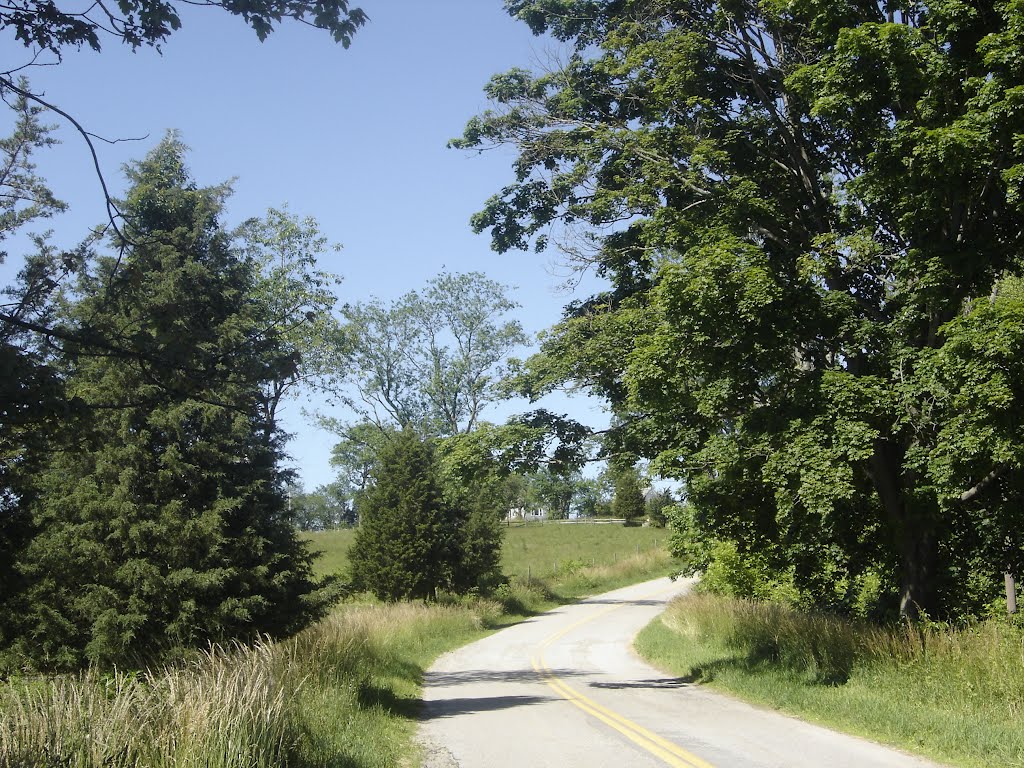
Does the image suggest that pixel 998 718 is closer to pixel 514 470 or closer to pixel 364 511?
pixel 514 470

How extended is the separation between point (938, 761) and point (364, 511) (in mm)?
27958

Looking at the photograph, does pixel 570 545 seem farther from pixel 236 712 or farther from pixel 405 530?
pixel 236 712

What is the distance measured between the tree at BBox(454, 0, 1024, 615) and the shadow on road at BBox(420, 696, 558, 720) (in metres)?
4.63

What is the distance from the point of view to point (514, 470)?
720 inches

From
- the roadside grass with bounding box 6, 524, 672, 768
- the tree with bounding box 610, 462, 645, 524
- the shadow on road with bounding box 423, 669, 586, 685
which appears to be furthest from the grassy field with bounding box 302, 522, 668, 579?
the roadside grass with bounding box 6, 524, 672, 768

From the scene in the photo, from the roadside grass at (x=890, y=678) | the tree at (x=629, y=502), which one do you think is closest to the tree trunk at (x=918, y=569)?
the roadside grass at (x=890, y=678)

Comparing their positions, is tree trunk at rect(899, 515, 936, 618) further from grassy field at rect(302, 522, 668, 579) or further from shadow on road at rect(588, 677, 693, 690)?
grassy field at rect(302, 522, 668, 579)

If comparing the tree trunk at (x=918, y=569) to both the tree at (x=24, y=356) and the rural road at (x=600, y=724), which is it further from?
the tree at (x=24, y=356)

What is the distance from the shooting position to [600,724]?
456 inches

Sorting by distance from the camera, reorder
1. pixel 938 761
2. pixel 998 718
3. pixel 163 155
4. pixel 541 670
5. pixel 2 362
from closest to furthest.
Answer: pixel 2 362 → pixel 938 761 → pixel 998 718 → pixel 163 155 → pixel 541 670

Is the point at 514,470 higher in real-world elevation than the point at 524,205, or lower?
lower

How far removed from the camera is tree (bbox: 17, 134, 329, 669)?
13.5 meters

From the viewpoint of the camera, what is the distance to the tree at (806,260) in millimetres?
11938

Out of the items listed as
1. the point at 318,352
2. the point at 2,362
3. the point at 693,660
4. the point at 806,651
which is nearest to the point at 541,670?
the point at 693,660
